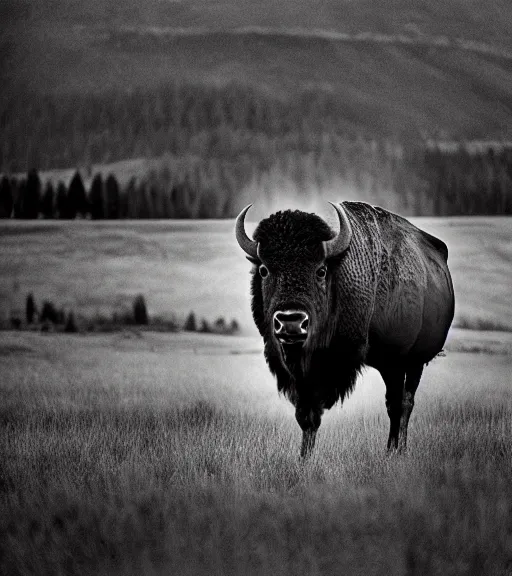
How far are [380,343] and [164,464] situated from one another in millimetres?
1342

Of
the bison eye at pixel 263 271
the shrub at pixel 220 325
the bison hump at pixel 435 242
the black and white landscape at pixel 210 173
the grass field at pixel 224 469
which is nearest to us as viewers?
the grass field at pixel 224 469

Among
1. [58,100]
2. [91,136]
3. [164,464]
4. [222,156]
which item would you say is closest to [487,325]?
[222,156]

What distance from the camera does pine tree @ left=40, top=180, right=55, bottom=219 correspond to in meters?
6.10

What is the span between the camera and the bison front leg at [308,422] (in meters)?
4.09

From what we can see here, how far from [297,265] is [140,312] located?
248cm

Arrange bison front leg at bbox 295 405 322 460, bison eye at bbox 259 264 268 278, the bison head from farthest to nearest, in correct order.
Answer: bison front leg at bbox 295 405 322 460, bison eye at bbox 259 264 268 278, the bison head

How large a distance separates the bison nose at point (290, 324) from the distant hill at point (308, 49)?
294 cm

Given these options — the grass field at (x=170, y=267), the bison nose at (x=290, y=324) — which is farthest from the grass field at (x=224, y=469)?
the bison nose at (x=290, y=324)

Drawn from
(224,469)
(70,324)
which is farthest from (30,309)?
(224,469)

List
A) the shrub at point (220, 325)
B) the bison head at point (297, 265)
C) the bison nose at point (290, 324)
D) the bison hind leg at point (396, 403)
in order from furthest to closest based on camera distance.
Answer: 1. the shrub at point (220, 325)
2. the bison hind leg at point (396, 403)
3. the bison head at point (297, 265)
4. the bison nose at point (290, 324)

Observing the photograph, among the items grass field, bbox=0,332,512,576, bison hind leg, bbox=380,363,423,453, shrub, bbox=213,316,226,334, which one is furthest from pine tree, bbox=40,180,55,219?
bison hind leg, bbox=380,363,423,453

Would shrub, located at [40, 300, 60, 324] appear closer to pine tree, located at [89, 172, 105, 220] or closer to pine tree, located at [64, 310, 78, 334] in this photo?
pine tree, located at [64, 310, 78, 334]

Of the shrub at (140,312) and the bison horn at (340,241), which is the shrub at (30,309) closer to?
the shrub at (140,312)

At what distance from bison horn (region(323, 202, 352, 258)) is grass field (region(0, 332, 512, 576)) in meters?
1.13
